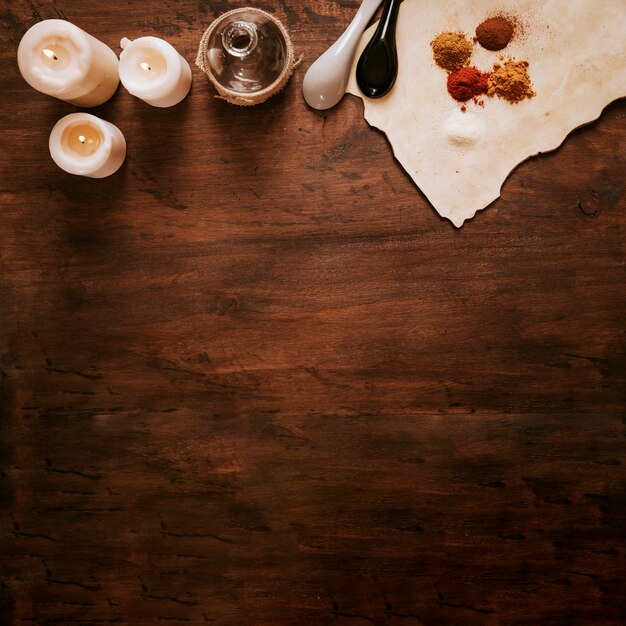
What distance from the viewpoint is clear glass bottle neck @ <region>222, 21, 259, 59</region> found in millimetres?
991

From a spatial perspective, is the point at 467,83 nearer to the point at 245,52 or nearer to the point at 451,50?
the point at 451,50

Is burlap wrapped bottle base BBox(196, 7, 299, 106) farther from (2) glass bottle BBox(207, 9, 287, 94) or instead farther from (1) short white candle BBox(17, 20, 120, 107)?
(1) short white candle BBox(17, 20, 120, 107)

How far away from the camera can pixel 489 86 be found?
106 centimetres

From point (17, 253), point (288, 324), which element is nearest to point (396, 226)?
point (288, 324)

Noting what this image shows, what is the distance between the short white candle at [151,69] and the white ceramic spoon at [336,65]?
0.86 ft

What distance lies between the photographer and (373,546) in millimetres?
1115

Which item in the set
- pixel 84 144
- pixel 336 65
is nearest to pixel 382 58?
pixel 336 65

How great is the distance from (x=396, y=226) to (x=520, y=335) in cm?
36

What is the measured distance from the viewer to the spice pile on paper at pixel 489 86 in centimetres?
106

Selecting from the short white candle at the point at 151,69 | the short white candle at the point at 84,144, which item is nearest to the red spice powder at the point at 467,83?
the short white candle at the point at 151,69

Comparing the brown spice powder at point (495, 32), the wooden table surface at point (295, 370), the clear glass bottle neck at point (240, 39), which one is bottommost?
the wooden table surface at point (295, 370)

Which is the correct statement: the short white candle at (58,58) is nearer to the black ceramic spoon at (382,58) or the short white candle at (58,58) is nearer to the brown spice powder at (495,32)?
the black ceramic spoon at (382,58)

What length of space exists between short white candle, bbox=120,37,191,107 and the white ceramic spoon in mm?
263

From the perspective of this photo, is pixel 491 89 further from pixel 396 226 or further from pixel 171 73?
pixel 171 73
